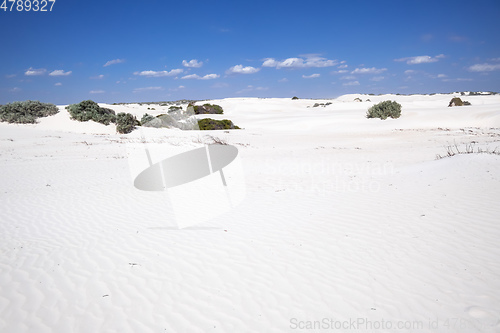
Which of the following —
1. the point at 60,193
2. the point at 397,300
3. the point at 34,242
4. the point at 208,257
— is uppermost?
the point at 60,193

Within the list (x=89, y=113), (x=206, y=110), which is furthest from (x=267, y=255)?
(x=206, y=110)

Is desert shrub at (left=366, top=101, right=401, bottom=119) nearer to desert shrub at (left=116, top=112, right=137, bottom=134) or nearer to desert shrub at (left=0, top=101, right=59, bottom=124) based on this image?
desert shrub at (left=116, top=112, right=137, bottom=134)

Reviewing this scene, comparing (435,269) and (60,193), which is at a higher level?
(60,193)

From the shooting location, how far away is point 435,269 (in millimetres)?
4004

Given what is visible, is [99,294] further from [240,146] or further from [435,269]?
[240,146]

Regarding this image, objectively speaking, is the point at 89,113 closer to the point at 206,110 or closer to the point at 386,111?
the point at 206,110

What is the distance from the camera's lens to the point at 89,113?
2480 centimetres

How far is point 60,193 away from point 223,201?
4754mm

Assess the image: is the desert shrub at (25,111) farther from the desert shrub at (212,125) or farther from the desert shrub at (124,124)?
the desert shrub at (212,125)

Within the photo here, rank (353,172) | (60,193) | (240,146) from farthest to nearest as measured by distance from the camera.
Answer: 1. (240,146)
2. (353,172)
3. (60,193)

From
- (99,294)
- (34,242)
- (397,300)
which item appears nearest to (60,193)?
(34,242)

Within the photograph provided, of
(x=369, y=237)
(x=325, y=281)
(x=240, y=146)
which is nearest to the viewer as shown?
(x=325, y=281)

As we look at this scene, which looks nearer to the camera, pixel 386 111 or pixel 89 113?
pixel 89 113

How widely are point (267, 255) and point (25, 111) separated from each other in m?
29.1
